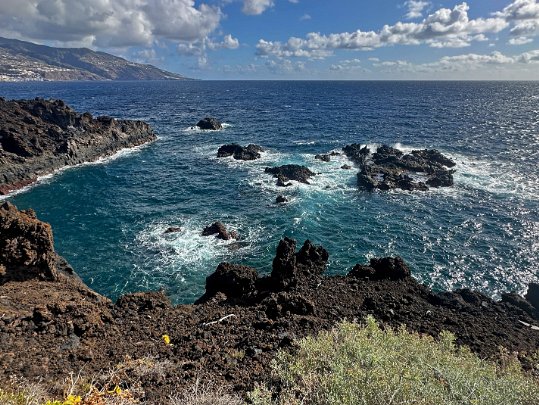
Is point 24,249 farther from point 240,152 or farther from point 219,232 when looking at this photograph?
point 240,152

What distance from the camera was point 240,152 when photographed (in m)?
61.9

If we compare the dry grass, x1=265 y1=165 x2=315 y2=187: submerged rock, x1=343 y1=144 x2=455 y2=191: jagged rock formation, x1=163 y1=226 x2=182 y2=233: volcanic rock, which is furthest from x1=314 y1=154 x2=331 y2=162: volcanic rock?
the dry grass

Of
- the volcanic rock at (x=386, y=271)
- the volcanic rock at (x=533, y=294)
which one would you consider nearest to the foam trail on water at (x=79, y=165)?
the volcanic rock at (x=386, y=271)

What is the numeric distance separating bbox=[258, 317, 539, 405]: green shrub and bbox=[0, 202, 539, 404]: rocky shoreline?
218cm

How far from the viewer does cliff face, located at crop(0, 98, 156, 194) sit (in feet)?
161

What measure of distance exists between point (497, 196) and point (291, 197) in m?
25.3

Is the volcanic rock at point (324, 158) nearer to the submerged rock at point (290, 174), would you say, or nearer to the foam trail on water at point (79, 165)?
the submerged rock at point (290, 174)

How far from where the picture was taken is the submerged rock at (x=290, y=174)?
48475mm

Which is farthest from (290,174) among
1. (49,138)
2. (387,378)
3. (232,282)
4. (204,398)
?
(387,378)

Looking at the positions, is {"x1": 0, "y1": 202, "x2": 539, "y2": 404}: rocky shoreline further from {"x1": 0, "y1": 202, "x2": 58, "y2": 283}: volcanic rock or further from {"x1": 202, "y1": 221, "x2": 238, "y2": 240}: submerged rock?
{"x1": 202, "y1": 221, "x2": 238, "y2": 240}: submerged rock

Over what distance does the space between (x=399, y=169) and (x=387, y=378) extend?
163ft

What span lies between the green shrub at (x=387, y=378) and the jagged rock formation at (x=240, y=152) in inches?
1994

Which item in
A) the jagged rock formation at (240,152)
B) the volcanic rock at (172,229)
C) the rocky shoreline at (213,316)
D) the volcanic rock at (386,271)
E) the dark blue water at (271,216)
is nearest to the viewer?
the rocky shoreline at (213,316)

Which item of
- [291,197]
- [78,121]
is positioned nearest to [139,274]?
[291,197]
